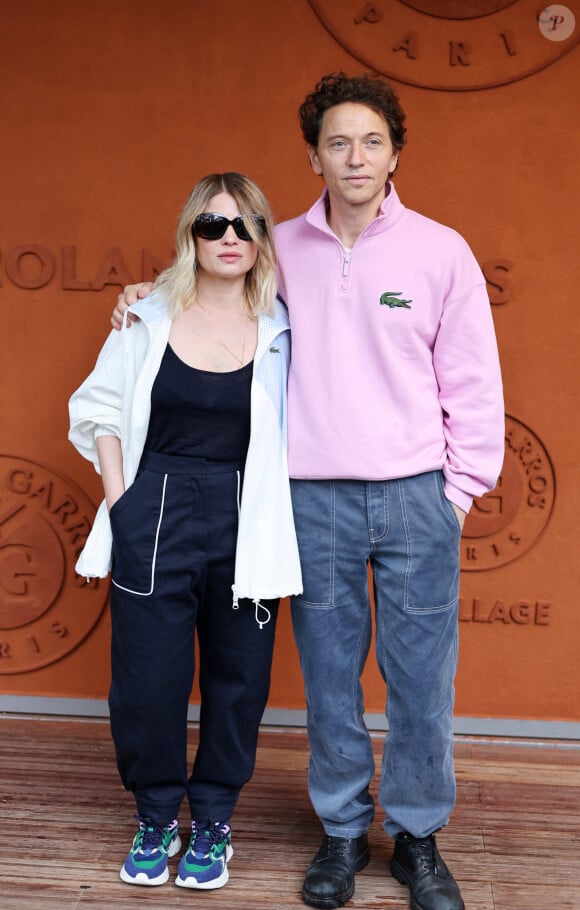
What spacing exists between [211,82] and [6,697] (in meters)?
2.13

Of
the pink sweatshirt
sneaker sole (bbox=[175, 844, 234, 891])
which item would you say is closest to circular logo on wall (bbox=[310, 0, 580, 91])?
the pink sweatshirt

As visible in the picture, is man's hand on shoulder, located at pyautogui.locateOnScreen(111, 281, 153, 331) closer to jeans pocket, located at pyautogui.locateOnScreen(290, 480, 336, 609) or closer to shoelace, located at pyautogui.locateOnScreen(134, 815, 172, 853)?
jeans pocket, located at pyautogui.locateOnScreen(290, 480, 336, 609)

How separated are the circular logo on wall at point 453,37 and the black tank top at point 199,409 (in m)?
1.29

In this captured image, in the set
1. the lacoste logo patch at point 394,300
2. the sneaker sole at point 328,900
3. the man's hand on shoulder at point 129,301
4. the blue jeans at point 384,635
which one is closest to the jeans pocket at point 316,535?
the blue jeans at point 384,635

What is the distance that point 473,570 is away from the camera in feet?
11.2

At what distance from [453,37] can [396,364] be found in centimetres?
132

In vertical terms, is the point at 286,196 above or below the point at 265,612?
above

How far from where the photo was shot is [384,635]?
101 inches

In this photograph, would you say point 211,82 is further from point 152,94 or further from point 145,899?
point 145,899

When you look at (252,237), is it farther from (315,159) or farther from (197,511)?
(197,511)

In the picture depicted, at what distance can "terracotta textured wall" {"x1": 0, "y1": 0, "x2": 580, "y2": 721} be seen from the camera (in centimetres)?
322

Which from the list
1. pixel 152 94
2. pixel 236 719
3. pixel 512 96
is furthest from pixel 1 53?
pixel 236 719

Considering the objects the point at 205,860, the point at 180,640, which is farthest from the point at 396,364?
the point at 205,860

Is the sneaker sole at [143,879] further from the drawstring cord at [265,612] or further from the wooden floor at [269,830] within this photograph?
the drawstring cord at [265,612]
